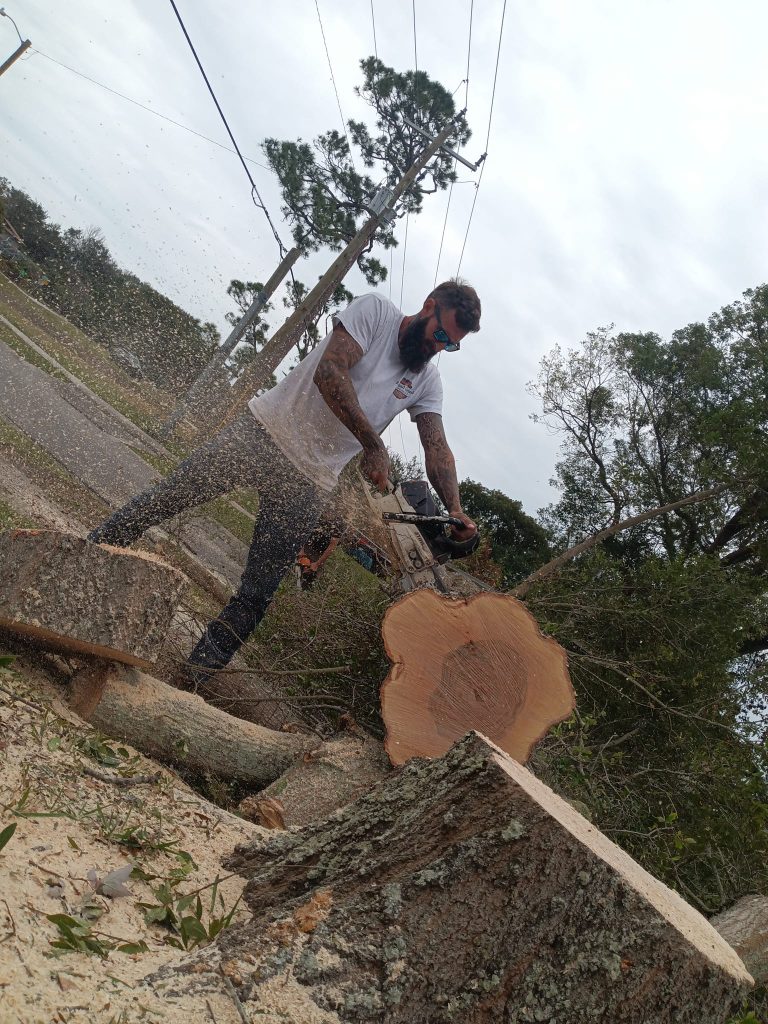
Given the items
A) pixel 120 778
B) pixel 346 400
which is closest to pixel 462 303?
pixel 346 400

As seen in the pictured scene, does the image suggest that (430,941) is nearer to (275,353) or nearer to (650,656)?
(650,656)

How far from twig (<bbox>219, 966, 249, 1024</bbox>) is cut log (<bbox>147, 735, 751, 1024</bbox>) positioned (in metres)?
0.01

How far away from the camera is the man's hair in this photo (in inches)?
117

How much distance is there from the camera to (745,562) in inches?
353

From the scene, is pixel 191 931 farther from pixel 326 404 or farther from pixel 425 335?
pixel 425 335

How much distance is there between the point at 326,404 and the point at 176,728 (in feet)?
4.39

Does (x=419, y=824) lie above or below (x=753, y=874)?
below

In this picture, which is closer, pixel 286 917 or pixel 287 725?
pixel 286 917

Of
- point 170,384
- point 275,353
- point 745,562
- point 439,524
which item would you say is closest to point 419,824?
point 439,524

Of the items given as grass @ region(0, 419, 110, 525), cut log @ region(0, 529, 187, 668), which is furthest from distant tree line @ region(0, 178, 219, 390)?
cut log @ region(0, 529, 187, 668)

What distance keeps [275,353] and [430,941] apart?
32.8 ft

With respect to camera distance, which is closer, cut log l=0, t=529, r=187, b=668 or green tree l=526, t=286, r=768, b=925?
cut log l=0, t=529, r=187, b=668

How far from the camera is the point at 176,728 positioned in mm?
2512

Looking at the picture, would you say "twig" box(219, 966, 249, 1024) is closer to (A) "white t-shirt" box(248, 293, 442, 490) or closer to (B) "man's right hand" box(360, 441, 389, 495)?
(B) "man's right hand" box(360, 441, 389, 495)
